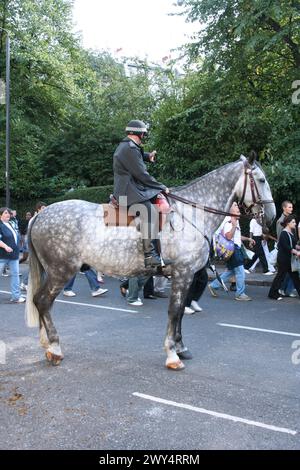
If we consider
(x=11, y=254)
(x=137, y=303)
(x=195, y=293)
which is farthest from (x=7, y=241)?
(x=195, y=293)

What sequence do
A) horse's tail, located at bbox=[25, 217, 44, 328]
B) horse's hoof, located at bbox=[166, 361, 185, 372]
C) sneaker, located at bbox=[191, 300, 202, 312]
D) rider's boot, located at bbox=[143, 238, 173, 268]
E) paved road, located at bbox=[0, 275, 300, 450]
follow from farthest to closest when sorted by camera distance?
sneaker, located at bbox=[191, 300, 202, 312] → horse's tail, located at bbox=[25, 217, 44, 328] → rider's boot, located at bbox=[143, 238, 173, 268] → horse's hoof, located at bbox=[166, 361, 185, 372] → paved road, located at bbox=[0, 275, 300, 450]

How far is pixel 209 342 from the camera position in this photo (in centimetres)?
719

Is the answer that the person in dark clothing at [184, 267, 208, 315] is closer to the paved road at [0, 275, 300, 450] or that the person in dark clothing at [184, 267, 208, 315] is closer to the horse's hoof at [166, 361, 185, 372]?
the paved road at [0, 275, 300, 450]

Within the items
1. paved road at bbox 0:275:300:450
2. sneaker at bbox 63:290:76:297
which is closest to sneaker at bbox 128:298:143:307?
paved road at bbox 0:275:300:450

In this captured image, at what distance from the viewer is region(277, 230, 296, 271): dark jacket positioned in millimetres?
10797

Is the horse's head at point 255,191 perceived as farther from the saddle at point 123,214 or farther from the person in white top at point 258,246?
the person in white top at point 258,246

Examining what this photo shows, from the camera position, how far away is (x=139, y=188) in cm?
609

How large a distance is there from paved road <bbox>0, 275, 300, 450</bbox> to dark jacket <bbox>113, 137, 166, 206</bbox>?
2069 millimetres

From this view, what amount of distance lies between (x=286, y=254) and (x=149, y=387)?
6.37 meters

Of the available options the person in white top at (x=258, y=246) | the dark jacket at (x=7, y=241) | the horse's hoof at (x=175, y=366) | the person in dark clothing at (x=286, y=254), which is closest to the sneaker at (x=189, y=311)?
the person in dark clothing at (x=286, y=254)

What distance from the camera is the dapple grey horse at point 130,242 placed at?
Result: 6.14 meters

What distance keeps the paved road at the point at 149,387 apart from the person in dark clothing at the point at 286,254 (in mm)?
2242

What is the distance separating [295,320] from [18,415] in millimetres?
5567
